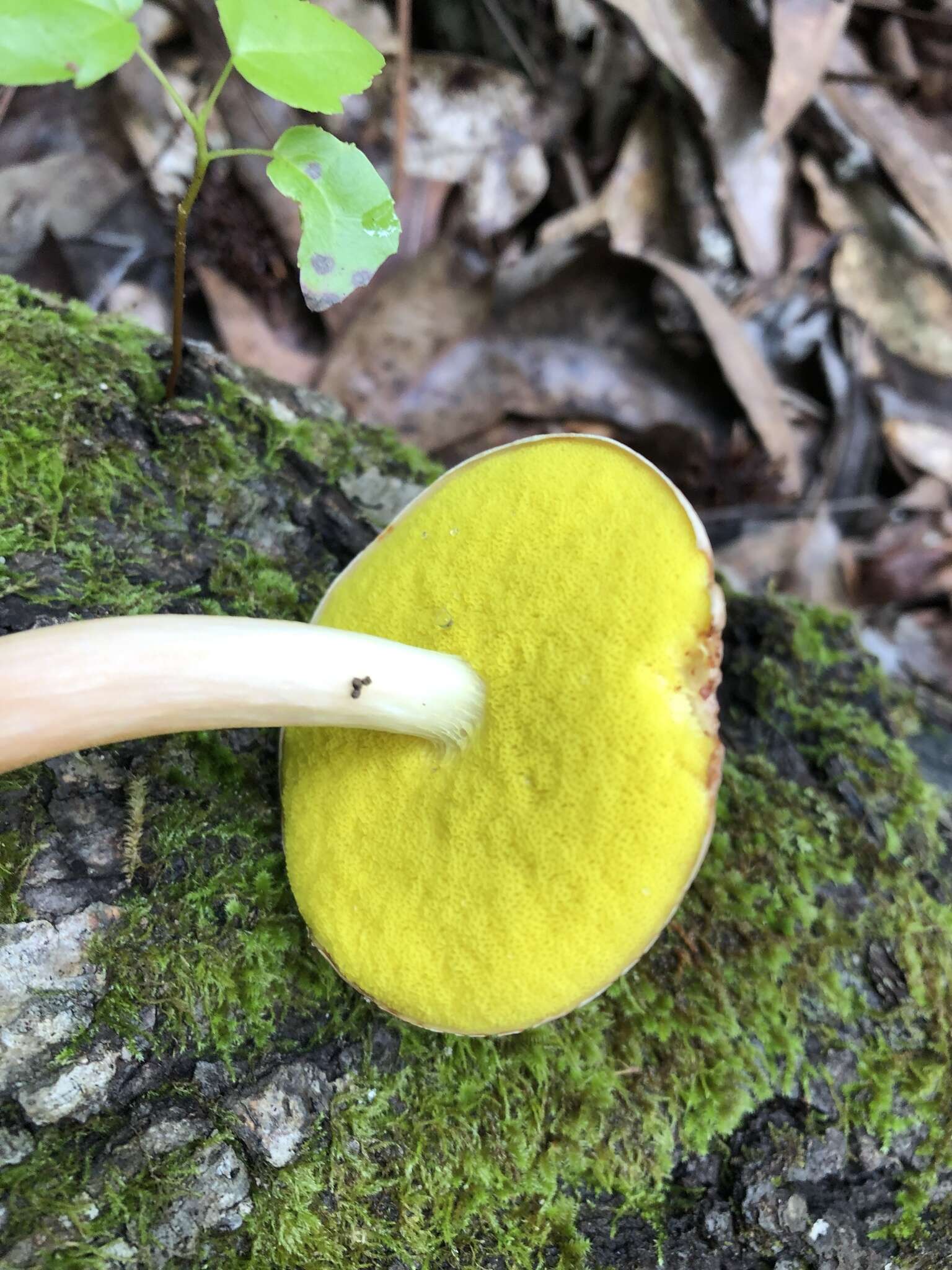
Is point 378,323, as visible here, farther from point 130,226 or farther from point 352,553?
point 352,553

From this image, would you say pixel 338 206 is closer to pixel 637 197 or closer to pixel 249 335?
pixel 249 335

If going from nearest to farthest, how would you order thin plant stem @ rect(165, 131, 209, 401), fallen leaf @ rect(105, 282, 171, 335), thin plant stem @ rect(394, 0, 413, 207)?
thin plant stem @ rect(165, 131, 209, 401) → fallen leaf @ rect(105, 282, 171, 335) → thin plant stem @ rect(394, 0, 413, 207)

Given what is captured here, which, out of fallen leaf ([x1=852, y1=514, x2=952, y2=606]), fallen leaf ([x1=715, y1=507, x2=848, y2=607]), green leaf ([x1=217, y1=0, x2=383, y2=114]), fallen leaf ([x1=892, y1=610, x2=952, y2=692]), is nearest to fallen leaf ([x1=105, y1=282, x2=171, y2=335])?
green leaf ([x1=217, y1=0, x2=383, y2=114])

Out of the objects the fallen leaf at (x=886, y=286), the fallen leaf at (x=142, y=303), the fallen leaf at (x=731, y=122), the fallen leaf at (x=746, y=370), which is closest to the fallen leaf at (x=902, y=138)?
the fallen leaf at (x=886, y=286)

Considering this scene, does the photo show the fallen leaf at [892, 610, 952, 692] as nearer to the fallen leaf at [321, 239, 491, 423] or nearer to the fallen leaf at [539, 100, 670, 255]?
the fallen leaf at [539, 100, 670, 255]

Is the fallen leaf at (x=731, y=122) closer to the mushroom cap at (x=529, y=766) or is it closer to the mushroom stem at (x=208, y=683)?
the mushroom cap at (x=529, y=766)

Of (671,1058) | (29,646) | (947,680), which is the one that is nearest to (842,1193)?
(671,1058)

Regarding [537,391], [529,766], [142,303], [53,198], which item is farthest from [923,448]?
[53,198]
